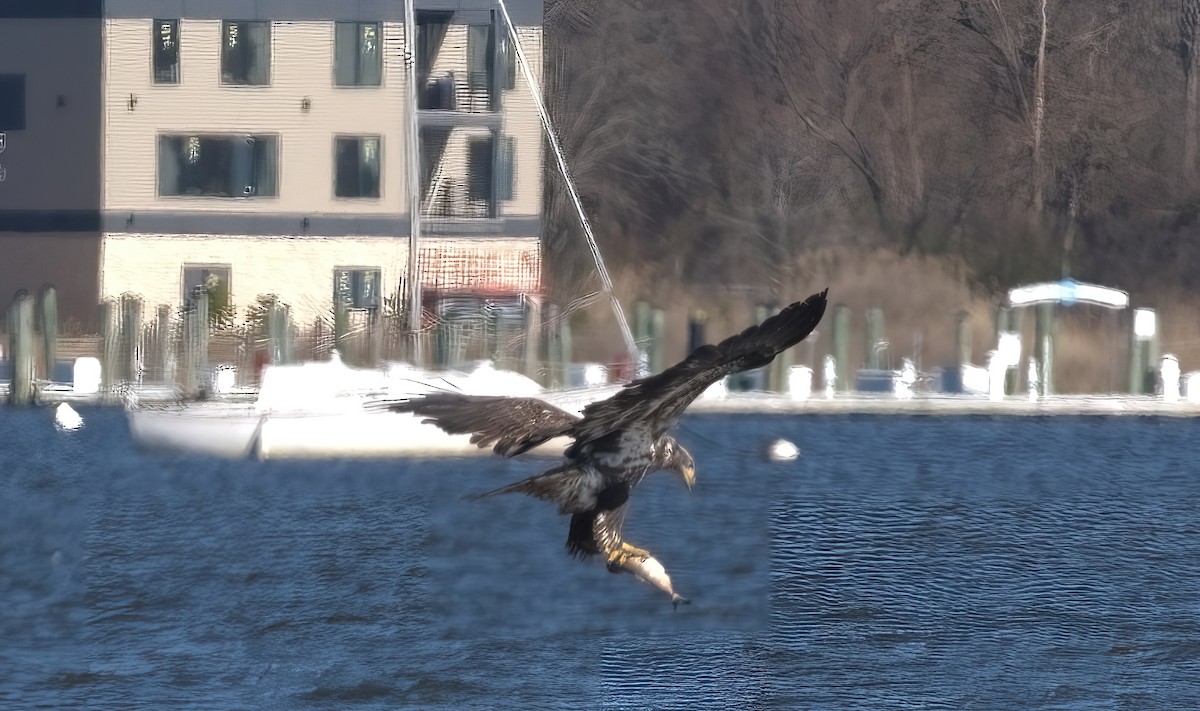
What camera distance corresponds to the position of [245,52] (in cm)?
3669

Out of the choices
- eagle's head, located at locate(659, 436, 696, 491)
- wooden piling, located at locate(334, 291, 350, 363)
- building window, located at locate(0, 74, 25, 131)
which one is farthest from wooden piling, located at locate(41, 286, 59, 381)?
eagle's head, located at locate(659, 436, 696, 491)

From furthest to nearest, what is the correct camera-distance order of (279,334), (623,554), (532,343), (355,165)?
(355,165)
(279,334)
(532,343)
(623,554)

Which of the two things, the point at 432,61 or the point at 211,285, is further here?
the point at 432,61

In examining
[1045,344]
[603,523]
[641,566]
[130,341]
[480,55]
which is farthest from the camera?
[480,55]

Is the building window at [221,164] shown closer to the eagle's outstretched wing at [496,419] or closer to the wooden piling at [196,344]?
the wooden piling at [196,344]

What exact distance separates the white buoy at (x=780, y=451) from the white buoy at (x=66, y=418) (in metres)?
9.14

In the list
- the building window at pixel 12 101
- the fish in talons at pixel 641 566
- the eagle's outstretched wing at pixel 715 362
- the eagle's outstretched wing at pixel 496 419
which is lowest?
the fish in talons at pixel 641 566

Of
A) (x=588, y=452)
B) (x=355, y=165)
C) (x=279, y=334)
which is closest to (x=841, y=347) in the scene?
(x=279, y=334)

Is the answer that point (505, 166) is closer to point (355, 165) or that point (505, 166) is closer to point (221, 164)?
point (355, 165)

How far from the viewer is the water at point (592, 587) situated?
1384 cm

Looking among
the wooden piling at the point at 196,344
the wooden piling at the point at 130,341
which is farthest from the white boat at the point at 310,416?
the wooden piling at the point at 130,341

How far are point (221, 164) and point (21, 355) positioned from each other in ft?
38.0

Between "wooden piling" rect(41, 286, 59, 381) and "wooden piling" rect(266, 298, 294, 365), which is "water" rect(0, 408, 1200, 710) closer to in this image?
"wooden piling" rect(266, 298, 294, 365)

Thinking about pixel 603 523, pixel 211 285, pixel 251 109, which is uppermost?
pixel 251 109
